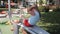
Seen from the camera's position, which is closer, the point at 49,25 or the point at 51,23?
the point at 49,25

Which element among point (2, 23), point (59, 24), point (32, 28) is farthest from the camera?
point (2, 23)

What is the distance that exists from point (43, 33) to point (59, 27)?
3.58 metres

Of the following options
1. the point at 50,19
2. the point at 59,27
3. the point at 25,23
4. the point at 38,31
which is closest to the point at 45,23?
the point at 50,19

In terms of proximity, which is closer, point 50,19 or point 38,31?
point 38,31

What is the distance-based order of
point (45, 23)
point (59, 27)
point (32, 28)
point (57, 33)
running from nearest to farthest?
1. point (32, 28)
2. point (57, 33)
3. point (59, 27)
4. point (45, 23)

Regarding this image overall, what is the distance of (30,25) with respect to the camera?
6.82 m

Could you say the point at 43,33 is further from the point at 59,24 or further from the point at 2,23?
the point at 2,23

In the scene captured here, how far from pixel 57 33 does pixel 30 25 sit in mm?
2082

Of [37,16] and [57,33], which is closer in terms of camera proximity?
[37,16]

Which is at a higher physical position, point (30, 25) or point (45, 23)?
point (30, 25)

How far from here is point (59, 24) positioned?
10.0 m

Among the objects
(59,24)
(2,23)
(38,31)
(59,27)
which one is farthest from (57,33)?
(2,23)

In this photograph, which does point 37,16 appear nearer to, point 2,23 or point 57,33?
point 57,33

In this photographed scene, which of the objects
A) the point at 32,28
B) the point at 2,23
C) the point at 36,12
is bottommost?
the point at 2,23
